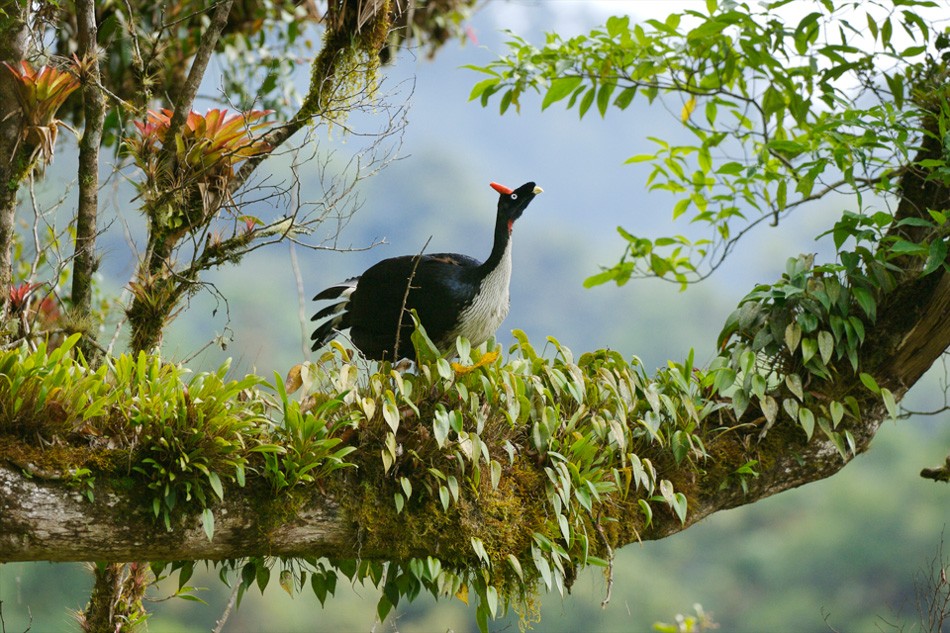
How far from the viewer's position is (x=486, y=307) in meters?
2.90

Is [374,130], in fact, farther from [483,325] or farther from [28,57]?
[28,57]

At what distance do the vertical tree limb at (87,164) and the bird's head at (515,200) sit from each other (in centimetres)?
126

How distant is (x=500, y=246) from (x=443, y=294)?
23 cm

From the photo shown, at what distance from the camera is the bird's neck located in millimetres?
2906

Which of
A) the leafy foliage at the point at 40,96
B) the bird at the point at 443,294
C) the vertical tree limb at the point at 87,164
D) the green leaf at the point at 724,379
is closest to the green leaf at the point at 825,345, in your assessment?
the green leaf at the point at 724,379

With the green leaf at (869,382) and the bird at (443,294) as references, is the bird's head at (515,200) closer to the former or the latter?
the bird at (443,294)

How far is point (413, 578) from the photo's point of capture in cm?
258

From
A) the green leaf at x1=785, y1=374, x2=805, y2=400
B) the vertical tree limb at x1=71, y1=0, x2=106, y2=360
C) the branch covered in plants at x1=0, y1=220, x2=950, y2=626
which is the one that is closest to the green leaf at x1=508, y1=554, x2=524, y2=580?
the branch covered in plants at x1=0, y1=220, x2=950, y2=626

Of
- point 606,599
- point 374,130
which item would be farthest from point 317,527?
point 374,130

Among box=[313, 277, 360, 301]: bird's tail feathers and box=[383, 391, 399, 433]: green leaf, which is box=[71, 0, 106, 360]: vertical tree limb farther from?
box=[383, 391, 399, 433]: green leaf

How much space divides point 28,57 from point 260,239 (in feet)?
3.24

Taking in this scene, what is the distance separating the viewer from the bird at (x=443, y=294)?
9.46ft

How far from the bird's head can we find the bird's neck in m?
0.01

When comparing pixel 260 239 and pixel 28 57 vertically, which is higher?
pixel 28 57
